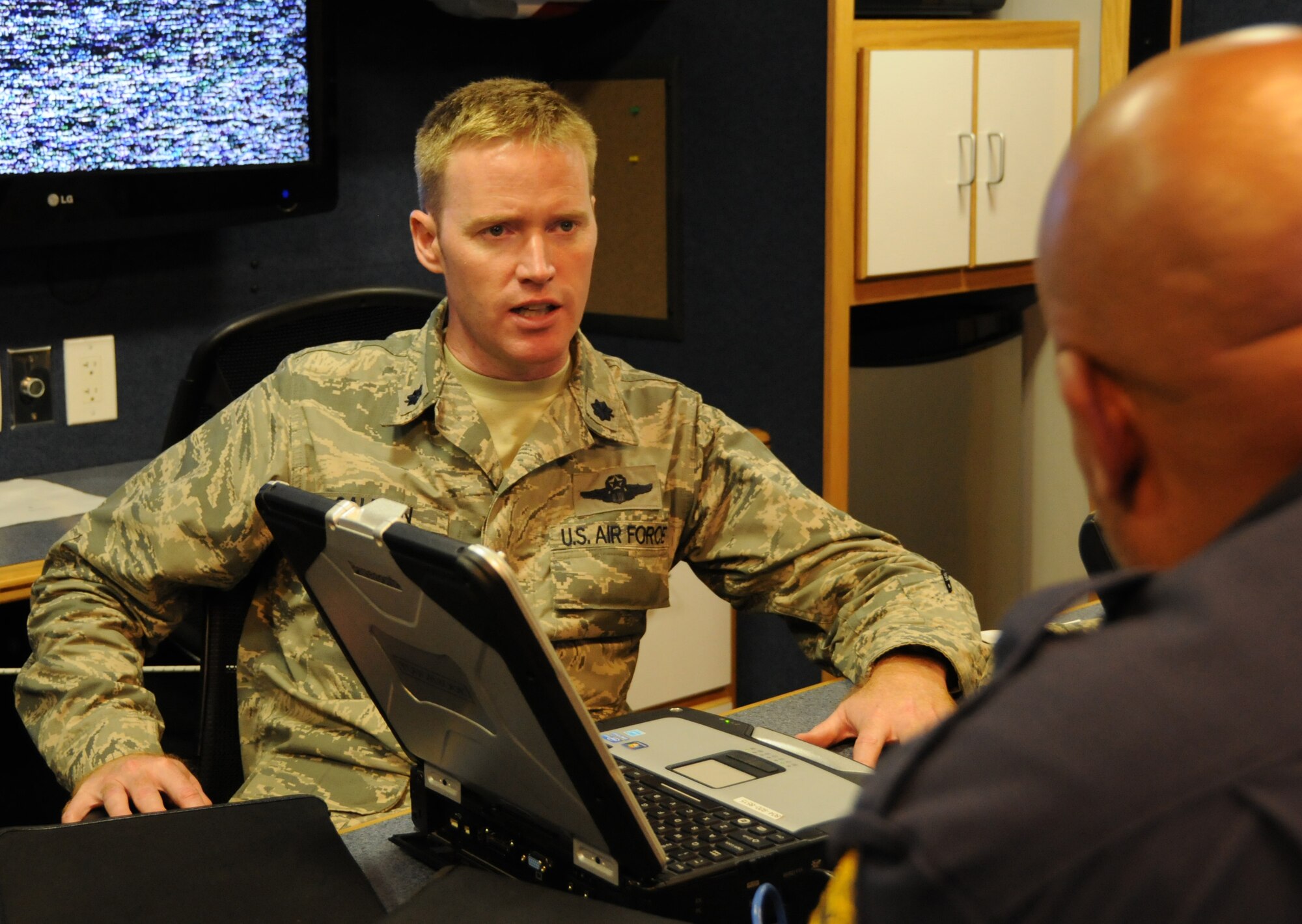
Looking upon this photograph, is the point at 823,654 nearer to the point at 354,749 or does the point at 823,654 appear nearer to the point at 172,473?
the point at 354,749

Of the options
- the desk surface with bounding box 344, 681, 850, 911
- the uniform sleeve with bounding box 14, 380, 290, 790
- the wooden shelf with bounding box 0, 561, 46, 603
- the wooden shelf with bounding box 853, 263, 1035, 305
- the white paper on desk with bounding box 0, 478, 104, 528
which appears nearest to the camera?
the desk surface with bounding box 344, 681, 850, 911

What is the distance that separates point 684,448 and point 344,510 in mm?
696

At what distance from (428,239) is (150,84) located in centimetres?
96

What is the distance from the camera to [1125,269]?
0.46 metres

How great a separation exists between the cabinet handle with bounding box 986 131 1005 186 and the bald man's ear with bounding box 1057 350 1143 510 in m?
2.28

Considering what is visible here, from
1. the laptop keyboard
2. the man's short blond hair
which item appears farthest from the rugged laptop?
the man's short blond hair

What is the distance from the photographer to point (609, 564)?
4.89ft

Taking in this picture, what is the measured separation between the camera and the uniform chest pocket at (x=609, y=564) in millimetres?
1473

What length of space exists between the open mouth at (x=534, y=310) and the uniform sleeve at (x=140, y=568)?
0.87 ft

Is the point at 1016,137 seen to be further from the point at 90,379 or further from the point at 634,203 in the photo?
the point at 90,379

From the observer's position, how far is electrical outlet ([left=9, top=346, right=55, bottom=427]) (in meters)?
2.34

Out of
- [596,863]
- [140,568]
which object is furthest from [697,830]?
[140,568]

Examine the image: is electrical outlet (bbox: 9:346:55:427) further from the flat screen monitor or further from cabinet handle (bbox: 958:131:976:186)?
cabinet handle (bbox: 958:131:976:186)

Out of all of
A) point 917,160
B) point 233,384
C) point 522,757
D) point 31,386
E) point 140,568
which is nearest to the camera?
point 522,757
